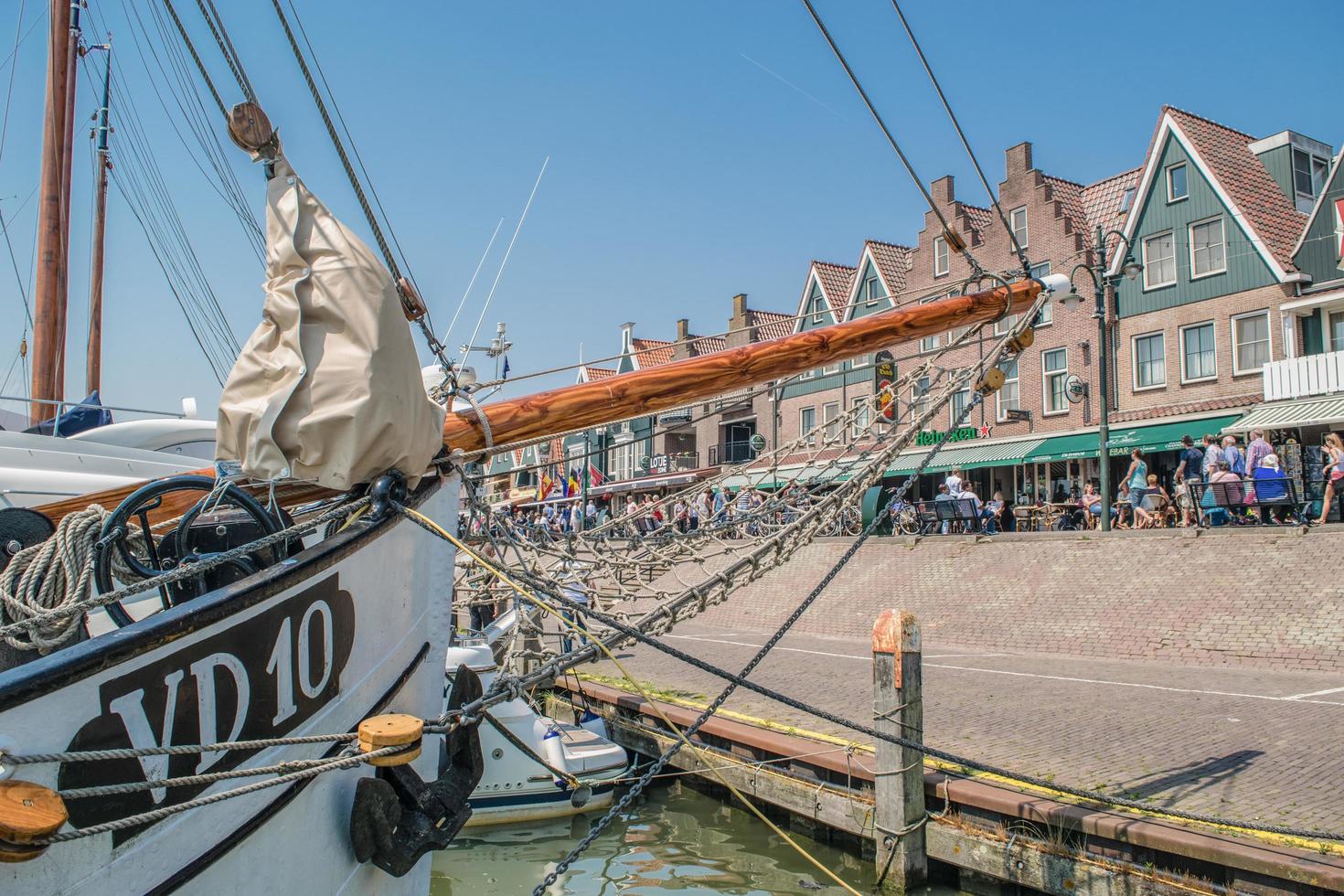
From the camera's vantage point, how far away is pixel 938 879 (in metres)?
7.24

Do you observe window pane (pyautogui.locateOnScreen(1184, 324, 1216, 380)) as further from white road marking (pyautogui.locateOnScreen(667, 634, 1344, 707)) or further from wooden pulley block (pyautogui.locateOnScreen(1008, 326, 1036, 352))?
wooden pulley block (pyautogui.locateOnScreen(1008, 326, 1036, 352))

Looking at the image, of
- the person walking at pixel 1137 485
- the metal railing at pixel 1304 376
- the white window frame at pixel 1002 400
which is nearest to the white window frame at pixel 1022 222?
the white window frame at pixel 1002 400

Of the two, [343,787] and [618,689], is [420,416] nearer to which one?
[343,787]

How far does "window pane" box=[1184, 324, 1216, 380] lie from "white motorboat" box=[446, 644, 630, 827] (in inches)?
850

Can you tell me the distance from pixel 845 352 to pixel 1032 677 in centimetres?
798

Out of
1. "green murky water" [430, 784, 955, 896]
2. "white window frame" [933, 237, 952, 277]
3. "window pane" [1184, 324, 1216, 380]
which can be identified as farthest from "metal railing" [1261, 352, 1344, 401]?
"green murky water" [430, 784, 955, 896]

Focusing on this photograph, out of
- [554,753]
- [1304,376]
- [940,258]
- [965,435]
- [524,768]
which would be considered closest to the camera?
[524,768]

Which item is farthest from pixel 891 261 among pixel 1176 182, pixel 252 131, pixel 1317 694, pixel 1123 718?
pixel 252 131

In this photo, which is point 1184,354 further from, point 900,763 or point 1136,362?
point 900,763

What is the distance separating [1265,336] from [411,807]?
2648cm

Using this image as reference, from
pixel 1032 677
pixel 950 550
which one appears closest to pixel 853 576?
pixel 950 550

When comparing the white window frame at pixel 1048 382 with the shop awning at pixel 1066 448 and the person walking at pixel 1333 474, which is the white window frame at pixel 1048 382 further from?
the person walking at pixel 1333 474

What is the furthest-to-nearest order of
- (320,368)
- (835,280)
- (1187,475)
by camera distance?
(835,280) → (1187,475) → (320,368)

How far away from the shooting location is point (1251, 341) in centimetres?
2498
